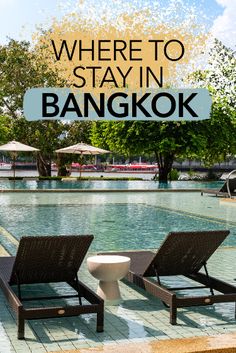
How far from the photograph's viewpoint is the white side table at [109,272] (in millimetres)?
6750

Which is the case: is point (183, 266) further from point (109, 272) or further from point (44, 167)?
point (44, 167)

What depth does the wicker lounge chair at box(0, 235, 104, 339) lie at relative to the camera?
234 inches

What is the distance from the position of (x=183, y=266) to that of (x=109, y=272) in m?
1.01

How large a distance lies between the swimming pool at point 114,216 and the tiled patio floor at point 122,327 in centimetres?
494

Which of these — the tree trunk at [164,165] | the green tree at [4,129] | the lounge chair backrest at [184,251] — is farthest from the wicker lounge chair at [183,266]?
the green tree at [4,129]

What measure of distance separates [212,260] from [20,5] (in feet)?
121

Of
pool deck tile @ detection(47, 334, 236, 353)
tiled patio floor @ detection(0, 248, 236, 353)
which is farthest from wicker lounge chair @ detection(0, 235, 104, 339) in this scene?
pool deck tile @ detection(47, 334, 236, 353)

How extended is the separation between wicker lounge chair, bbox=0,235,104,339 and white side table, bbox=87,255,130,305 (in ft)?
0.67

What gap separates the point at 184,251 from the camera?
277 inches

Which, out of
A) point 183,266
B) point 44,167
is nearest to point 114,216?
point 183,266

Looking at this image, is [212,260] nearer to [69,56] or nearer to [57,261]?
[57,261]

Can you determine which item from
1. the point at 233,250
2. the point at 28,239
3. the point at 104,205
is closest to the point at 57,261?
the point at 28,239

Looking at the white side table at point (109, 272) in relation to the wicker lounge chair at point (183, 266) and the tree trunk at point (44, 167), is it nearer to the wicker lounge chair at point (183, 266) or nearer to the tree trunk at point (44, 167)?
the wicker lounge chair at point (183, 266)

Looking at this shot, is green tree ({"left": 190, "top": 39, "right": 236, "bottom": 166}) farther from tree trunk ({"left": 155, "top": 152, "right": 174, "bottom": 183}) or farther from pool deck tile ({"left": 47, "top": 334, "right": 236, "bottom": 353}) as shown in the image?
pool deck tile ({"left": 47, "top": 334, "right": 236, "bottom": 353})
